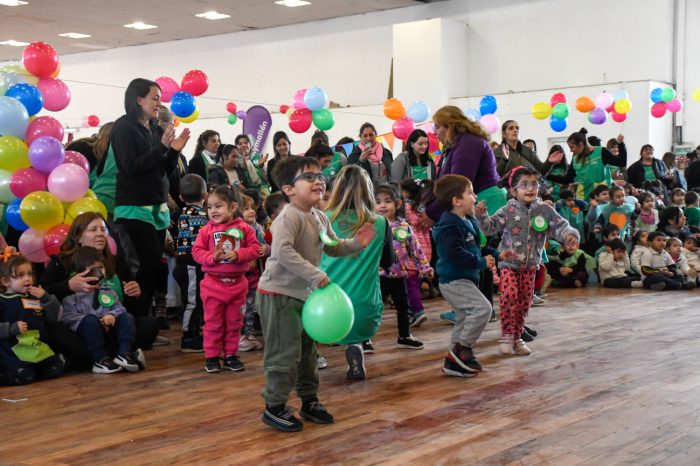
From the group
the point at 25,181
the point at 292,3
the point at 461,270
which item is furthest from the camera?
the point at 292,3

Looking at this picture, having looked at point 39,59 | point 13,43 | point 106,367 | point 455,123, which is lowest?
point 106,367

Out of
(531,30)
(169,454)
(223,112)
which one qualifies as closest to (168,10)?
(223,112)

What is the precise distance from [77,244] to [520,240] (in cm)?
270

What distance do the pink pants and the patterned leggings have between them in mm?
1657

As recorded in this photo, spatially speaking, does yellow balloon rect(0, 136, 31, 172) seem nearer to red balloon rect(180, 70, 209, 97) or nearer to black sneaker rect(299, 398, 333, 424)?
black sneaker rect(299, 398, 333, 424)

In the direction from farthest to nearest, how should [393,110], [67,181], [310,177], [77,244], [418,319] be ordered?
[393,110], [418,319], [67,181], [77,244], [310,177]

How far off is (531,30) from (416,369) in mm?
10770

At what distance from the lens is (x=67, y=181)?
5527 mm

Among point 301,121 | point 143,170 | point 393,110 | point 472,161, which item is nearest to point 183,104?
point 301,121

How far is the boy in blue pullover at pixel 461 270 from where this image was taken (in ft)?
15.7

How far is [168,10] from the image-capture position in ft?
52.9

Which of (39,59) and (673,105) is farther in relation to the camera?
(673,105)

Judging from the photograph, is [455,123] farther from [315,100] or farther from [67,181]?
[315,100]

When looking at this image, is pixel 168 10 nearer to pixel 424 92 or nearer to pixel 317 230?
pixel 424 92
